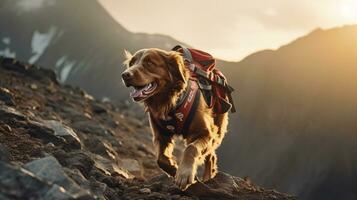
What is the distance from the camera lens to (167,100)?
27.2 feet

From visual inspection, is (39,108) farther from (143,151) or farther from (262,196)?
(262,196)

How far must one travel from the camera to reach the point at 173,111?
8.34 m

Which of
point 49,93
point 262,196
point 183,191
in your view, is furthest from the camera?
point 49,93

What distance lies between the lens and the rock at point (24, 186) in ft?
16.8

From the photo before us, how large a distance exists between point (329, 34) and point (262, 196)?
47.7 m

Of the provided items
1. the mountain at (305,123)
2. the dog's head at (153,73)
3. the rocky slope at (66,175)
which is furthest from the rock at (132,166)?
the mountain at (305,123)

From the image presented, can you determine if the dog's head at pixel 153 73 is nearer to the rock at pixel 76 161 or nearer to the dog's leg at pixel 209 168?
the rock at pixel 76 161

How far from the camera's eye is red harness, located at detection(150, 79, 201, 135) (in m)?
8.38

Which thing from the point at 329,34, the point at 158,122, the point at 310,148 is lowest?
the point at 310,148

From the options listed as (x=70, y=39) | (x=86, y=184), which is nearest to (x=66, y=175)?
(x=86, y=184)

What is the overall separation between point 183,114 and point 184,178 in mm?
1250

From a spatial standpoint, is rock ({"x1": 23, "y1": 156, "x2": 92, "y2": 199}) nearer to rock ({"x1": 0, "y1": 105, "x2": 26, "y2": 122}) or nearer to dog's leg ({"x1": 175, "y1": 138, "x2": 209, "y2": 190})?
dog's leg ({"x1": 175, "y1": 138, "x2": 209, "y2": 190})

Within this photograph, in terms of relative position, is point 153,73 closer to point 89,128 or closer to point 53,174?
point 53,174

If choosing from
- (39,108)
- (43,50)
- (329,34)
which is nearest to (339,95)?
(329,34)
